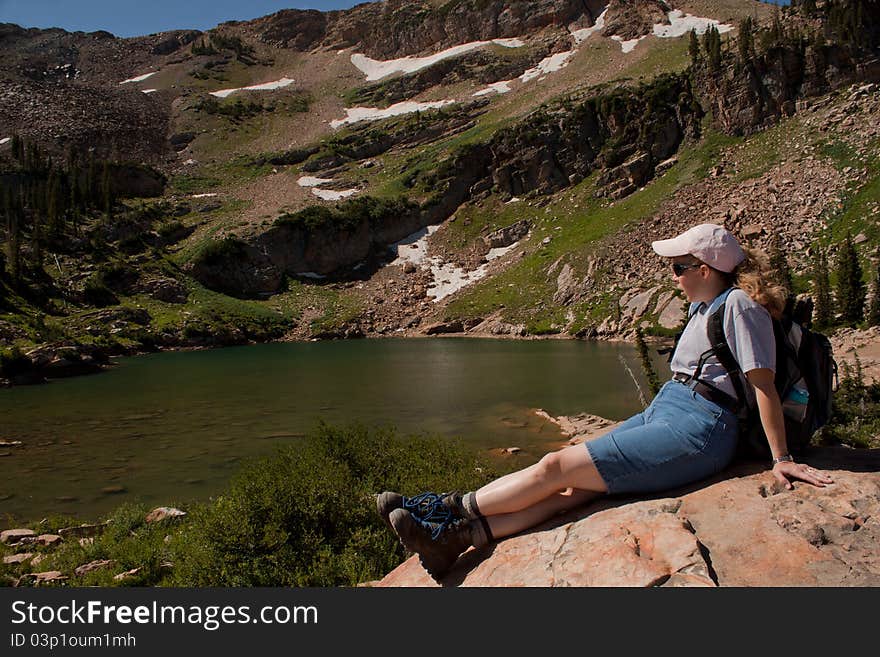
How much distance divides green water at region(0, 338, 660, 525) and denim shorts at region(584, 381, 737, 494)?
11456 mm

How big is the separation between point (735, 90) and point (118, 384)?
8208 centimetres

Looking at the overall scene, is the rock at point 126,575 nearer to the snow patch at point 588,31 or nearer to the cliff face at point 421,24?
the snow patch at point 588,31

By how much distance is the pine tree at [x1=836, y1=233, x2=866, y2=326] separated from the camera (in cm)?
3859

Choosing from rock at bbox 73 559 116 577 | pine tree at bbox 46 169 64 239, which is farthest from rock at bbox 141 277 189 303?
rock at bbox 73 559 116 577

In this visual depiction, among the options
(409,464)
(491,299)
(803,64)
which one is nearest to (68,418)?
(409,464)

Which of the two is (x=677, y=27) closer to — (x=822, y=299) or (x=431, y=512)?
(x=822, y=299)

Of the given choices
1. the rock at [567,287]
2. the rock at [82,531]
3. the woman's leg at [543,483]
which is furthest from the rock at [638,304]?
the woman's leg at [543,483]

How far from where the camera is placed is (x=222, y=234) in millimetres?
86188

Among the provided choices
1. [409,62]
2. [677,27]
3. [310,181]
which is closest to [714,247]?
[310,181]

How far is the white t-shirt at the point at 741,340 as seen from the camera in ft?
12.9

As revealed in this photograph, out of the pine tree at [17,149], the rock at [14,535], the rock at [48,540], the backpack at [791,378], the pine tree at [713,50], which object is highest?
the pine tree at [17,149]

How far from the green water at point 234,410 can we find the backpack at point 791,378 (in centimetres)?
1161

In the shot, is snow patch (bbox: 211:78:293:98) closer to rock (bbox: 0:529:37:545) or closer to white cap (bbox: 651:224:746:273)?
rock (bbox: 0:529:37:545)

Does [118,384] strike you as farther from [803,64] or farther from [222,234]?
[803,64]
